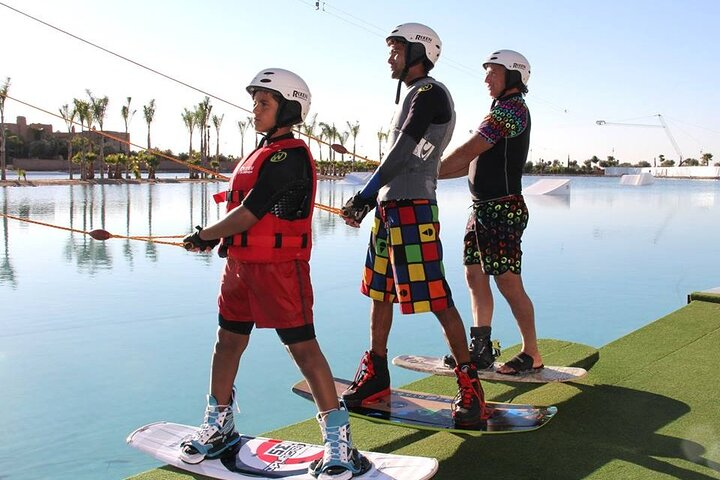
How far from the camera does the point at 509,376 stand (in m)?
4.16

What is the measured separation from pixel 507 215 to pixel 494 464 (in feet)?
4.91

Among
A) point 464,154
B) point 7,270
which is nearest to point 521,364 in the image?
point 464,154

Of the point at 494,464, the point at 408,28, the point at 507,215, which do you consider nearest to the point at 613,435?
the point at 494,464

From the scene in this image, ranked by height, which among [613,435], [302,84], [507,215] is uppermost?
[302,84]

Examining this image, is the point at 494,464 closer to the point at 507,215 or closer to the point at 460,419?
the point at 460,419

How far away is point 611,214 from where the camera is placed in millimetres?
23578

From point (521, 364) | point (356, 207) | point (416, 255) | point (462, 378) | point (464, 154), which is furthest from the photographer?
point (521, 364)

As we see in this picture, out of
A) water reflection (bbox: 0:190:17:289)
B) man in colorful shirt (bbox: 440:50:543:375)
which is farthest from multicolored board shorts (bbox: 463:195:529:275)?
water reflection (bbox: 0:190:17:289)

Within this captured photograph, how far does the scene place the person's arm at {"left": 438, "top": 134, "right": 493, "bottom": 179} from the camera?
4039 millimetres

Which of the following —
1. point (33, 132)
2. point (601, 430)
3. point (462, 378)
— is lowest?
point (601, 430)

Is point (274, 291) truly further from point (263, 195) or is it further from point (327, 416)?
point (327, 416)

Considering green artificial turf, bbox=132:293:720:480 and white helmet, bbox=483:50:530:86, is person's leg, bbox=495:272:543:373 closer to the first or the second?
green artificial turf, bbox=132:293:720:480

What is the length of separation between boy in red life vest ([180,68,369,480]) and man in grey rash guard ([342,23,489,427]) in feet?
1.52

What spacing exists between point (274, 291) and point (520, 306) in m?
1.86
